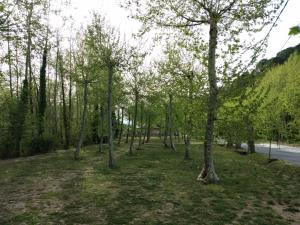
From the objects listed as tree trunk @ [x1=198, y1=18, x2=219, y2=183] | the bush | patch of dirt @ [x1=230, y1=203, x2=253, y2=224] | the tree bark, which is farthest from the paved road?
the bush

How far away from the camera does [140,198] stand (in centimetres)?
957

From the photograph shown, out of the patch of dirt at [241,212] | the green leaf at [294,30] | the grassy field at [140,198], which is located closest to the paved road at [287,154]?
the grassy field at [140,198]

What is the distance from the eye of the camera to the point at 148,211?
8.17 meters

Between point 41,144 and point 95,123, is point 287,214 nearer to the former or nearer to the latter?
point 41,144

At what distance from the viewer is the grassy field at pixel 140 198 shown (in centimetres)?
755

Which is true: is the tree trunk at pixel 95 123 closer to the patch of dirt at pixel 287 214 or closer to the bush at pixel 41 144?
the bush at pixel 41 144

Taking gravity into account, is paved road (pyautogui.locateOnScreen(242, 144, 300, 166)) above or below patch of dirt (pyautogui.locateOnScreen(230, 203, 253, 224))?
below

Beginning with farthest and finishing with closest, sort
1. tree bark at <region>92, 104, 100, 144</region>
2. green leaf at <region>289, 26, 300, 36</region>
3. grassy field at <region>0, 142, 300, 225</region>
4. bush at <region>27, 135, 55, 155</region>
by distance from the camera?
tree bark at <region>92, 104, 100, 144</region>
bush at <region>27, 135, 55, 155</region>
grassy field at <region>0, 142, 300, 225</region>
green leaf at <region>289, 26, 300, 36</region>

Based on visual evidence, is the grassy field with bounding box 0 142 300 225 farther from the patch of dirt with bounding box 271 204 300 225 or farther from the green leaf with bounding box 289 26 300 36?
the green leaf with bounding box 289 26 300 36

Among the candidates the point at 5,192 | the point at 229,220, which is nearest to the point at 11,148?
the point at 5,192

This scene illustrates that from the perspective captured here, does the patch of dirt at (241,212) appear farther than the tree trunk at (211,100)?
No

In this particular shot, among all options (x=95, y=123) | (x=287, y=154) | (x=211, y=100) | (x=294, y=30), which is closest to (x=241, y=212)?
(x=211, y=100)

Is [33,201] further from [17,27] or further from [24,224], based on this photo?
[17,27]

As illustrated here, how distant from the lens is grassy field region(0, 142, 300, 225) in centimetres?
755
